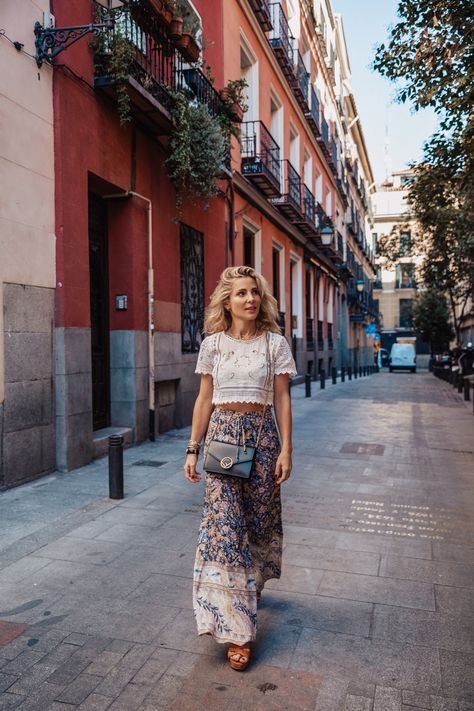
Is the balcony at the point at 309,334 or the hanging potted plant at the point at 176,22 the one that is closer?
the hanging potted plant at the point at 176,22

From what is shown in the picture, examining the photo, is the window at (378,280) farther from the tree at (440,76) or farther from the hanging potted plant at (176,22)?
the hanging potted plant at (176,22)

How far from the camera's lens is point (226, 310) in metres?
3.18

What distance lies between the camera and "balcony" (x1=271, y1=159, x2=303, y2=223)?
1685cm

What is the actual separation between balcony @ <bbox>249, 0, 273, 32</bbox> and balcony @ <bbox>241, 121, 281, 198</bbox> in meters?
2.43

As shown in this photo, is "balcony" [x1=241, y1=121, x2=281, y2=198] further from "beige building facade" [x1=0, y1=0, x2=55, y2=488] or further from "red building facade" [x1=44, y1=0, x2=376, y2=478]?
"beige building facade" [x1=0, y1=0, x2=55, y2=488]

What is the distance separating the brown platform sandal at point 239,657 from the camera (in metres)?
2.79

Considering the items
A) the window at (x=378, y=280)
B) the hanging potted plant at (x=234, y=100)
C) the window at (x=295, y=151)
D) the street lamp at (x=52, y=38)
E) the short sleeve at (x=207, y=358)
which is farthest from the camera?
the window at (x=378, y=280)

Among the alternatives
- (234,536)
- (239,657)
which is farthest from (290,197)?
(239,657)

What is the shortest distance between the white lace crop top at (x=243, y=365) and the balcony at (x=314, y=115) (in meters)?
19.1

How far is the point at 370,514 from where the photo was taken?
17.9 ft

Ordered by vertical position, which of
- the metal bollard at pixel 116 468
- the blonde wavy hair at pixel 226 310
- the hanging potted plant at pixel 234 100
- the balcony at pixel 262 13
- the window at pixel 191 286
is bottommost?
the metal bollard at pixel 116 468

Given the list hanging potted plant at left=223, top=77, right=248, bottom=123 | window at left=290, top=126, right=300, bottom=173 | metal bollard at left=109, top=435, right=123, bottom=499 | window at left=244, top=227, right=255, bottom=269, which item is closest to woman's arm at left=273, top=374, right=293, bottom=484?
metal bollard at left=109, top=435, right=123, bottom=499

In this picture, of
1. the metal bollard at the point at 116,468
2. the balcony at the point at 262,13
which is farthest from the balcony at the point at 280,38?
the metal bollard at the point at 116,468

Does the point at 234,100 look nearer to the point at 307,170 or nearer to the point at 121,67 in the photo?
the point at 121,67
